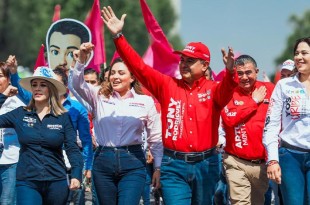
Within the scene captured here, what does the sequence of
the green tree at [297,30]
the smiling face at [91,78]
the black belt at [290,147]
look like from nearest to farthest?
the black belt at [290,147], the smiling face at [91,78], the green tree at [297,30]

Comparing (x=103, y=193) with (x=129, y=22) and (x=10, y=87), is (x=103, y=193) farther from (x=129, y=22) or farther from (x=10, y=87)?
(x=129, y=22)

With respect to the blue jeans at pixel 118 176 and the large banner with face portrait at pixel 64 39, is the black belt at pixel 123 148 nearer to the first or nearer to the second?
the blue jeans at pixel 118 176

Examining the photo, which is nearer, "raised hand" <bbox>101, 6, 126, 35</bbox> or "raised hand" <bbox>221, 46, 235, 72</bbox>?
"raised hand" <bbox>221, 46, 235, 72</bbox>

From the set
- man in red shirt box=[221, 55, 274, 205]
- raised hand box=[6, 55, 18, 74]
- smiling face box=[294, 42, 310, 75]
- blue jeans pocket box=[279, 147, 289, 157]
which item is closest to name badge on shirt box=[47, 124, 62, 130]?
raised hand box=[6, 55, 18, 74]

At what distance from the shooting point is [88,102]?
8289 millimetres

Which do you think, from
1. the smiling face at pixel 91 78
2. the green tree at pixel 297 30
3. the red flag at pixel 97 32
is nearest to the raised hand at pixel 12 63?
the smiling face at pixel 91 78

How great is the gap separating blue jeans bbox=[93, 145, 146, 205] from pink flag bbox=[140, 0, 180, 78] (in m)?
7.17

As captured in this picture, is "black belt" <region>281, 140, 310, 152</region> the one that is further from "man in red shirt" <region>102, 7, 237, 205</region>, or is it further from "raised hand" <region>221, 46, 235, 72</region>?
"raised hand" <region>221, 46, 235, 72</region>

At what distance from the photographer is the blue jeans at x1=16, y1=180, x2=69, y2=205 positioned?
7504 mm

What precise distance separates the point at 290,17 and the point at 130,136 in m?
74.3

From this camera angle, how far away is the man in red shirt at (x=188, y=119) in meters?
7.65

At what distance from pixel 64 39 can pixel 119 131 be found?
5677 millimetres

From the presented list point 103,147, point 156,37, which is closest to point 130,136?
point 103,147

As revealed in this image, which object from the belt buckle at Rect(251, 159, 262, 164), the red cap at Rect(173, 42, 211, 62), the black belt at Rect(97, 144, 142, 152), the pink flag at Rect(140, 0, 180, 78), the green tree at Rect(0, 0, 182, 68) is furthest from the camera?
the green tree at Rect(0, 0, 182, 68)
